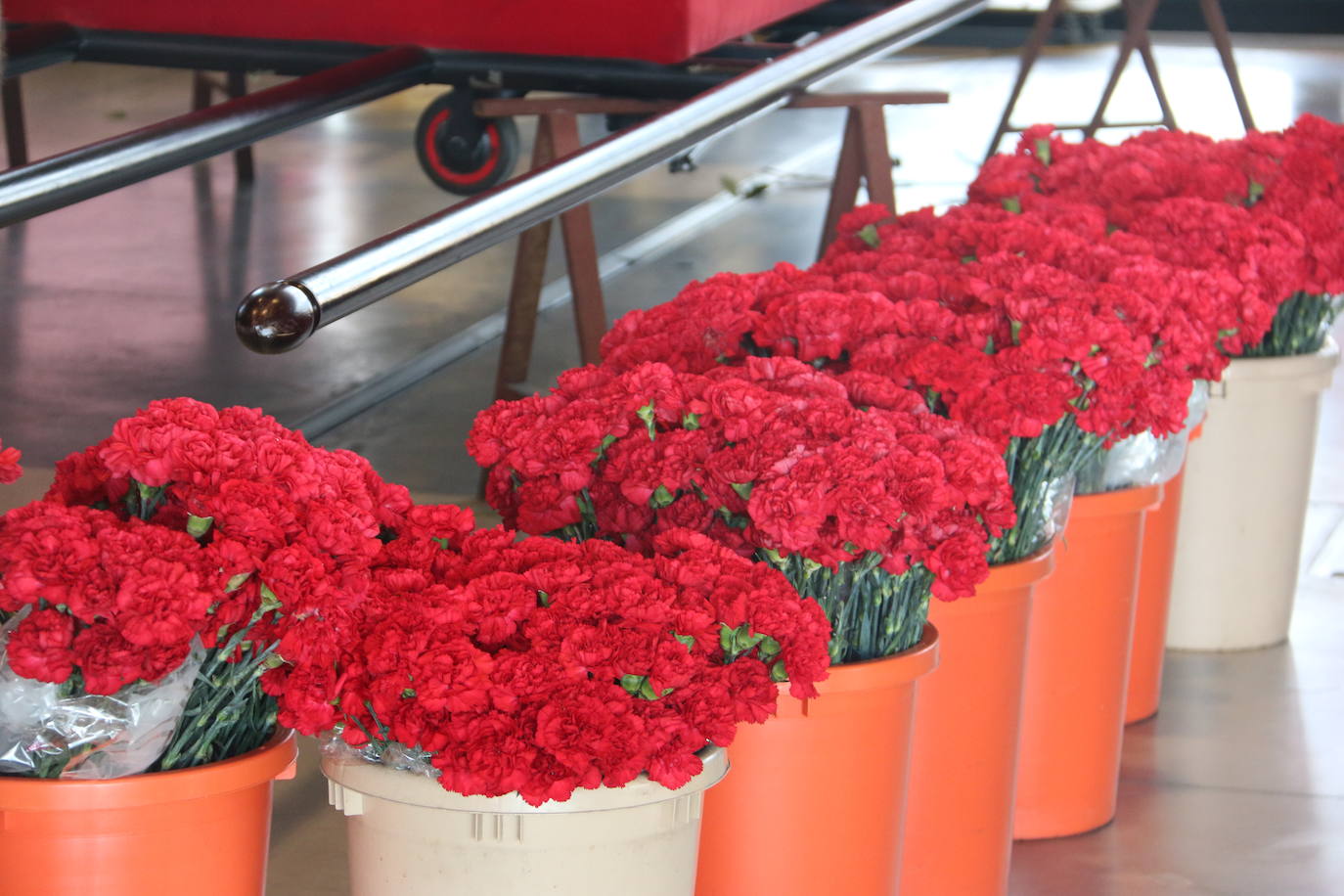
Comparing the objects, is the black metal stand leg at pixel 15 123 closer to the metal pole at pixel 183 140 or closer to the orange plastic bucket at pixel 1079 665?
the metal pole at pixel 183 140

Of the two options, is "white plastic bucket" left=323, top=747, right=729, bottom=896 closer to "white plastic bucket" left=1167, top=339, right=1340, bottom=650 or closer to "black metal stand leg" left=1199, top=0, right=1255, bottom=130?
"white plastic bucket" left=1167, top=339, right=1340, bottom=650

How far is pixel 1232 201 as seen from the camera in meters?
2.31

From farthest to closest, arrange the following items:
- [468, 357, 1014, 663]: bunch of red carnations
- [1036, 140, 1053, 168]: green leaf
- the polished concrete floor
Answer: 1. [1036, 140, 1053, 168]: green leaf
2. the polished concrete floor
3. [468, 357, 1014, 663]: bunch of red carnations

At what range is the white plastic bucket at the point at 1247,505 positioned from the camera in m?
2.39

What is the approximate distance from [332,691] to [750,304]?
816 mm

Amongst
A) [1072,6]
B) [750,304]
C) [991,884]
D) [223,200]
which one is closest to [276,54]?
[750,304]

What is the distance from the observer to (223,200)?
19.6ft

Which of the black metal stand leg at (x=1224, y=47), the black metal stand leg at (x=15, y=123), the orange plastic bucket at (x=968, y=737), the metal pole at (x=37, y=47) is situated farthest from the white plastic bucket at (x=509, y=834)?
the black metal stand leg at (x=15, y=123)

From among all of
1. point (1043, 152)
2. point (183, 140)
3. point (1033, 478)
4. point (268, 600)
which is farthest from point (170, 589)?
point (1043, 152)

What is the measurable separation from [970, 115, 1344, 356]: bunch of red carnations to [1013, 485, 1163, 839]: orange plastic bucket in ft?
0.93

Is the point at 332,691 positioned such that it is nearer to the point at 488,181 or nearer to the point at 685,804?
the point at 685,804

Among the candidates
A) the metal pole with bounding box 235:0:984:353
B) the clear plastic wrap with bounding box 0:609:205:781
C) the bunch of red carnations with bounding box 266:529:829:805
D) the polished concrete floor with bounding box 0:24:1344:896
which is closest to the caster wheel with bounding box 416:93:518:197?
the polished concrete floor with bounding box 0:24:1344:896

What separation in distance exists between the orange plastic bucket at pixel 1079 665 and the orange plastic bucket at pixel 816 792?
55cm

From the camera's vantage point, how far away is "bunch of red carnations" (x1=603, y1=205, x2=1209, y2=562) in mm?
1557
